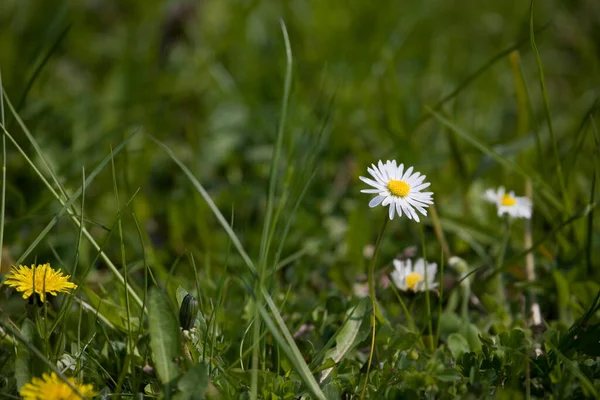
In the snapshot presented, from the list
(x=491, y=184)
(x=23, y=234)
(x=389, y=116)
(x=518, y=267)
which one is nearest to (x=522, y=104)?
(x=491, y=184)

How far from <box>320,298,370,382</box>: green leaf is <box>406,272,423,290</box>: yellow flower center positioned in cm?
12

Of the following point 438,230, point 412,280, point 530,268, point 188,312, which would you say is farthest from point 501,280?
point 188,312

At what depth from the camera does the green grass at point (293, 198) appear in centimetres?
117

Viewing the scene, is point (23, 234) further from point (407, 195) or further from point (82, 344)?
point (407, 195)

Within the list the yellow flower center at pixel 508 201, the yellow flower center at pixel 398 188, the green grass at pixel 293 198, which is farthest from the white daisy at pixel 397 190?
the yellow flower center at pixel 508 201

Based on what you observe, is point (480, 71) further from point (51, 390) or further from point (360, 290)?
point (51, 390)

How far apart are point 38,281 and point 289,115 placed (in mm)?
887

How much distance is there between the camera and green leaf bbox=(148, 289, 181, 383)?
109 cm

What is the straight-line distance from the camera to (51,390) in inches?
39.9

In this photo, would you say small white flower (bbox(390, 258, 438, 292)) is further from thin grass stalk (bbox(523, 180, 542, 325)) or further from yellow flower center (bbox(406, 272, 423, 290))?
thin grass stalk (bbox(523, 180, 542, 325))

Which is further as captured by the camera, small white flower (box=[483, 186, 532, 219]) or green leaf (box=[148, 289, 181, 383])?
small white flower (box=[483, 186, 532, 219])

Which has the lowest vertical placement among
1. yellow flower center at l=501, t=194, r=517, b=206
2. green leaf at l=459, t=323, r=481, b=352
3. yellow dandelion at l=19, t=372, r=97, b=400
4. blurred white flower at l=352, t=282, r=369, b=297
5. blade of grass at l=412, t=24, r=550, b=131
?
yellow dandelion at l=19, t=372, r=97, b=400

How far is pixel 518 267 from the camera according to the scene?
164 centimetres

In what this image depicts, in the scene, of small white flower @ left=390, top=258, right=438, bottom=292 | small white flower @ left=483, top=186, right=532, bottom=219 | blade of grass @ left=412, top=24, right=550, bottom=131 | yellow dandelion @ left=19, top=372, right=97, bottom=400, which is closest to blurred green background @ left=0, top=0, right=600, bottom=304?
blade of grass @ left=412, top=24, right=550, bottom=131
